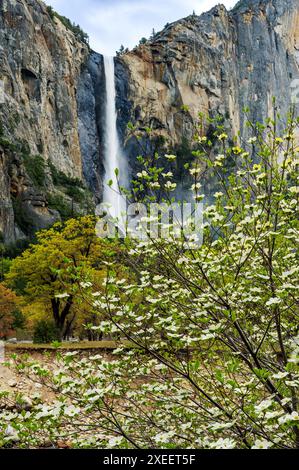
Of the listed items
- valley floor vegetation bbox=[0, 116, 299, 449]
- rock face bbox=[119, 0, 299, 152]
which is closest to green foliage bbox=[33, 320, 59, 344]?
valley floor vegetation bbox=[0, 116, 299, 449]

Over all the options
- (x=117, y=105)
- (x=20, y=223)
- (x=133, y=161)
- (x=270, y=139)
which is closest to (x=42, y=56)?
(x=117, y=105)

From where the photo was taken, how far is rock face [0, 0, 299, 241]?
6188cm

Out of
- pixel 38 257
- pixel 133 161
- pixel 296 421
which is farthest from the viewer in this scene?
pixel 133 161

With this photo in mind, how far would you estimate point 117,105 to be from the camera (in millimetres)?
76500

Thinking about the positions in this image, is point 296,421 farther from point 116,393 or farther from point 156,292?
point 156,292

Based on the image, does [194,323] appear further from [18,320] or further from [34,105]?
[34,105]

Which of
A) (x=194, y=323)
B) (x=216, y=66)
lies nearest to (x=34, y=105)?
(x=216, y=66)

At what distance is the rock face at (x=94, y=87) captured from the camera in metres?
61.9

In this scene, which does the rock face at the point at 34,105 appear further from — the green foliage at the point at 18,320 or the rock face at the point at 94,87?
the green foliage at the point at 18,320

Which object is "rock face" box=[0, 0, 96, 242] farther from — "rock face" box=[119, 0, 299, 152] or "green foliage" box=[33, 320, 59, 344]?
"green foliage" box=[33, 320, 59, 344]

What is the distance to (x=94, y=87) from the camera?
75.6 m

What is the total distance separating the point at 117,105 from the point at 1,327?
51900 mm

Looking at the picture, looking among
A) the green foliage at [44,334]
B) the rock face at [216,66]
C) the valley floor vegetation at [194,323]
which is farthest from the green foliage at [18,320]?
the rock face at [216,66]

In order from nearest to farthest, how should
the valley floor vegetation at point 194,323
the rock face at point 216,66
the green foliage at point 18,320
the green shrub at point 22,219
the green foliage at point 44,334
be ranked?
the valley floor vegetation at point 194,323 < the green foliage at point 44,334 < the green foliage at point 18,320 < the green shrub at point 22,219 < the rock face at point 216,66
